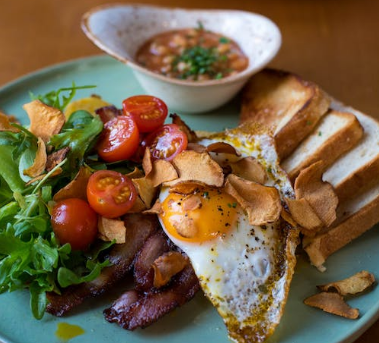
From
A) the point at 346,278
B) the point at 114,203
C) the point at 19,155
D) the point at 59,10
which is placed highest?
the point at 346,278

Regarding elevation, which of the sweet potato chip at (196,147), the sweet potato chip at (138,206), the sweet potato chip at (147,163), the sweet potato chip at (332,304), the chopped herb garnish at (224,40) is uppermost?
the sweet potato chip at (332,304)

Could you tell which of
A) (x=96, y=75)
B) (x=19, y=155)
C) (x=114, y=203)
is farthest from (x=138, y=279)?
(x=96, y=75)

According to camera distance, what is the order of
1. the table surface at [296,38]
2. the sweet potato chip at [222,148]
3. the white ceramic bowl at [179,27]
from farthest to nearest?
the table surface at [296,38]
the white ceramic bowl at [179,27]
the sweet potato chip at [222,148]

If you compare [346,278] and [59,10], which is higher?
[346,278]

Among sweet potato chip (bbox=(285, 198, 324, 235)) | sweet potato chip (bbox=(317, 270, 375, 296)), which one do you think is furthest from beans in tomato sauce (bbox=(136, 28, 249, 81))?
sweet potato chip (bbox=(317, 270, 375, 296))

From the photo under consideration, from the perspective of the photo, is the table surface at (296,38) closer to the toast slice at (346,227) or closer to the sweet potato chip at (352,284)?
the toast slice at (346,227)

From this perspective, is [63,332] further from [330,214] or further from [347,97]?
[347,97]

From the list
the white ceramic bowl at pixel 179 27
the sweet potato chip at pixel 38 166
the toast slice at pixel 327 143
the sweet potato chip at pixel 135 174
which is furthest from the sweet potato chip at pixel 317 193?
the sweet potato chip at pixel 38 166

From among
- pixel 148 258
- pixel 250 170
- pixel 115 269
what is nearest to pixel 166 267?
pixel 148 258

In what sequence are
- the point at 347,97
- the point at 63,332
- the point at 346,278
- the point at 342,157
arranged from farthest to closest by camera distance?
the point at 347,97, the point at 342,157, the point at 346,278, the point at 63,332
